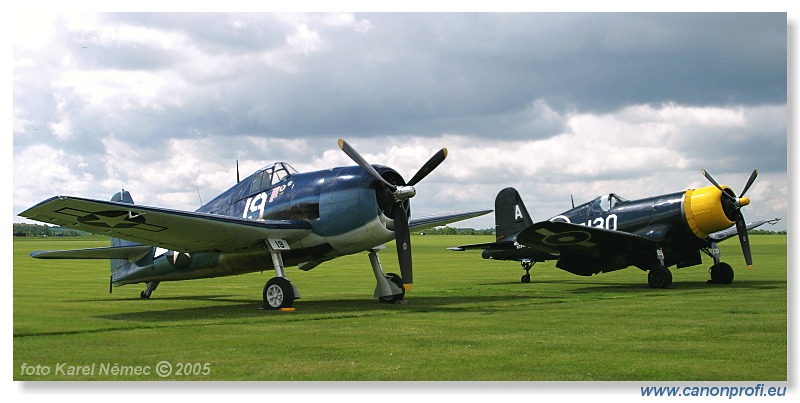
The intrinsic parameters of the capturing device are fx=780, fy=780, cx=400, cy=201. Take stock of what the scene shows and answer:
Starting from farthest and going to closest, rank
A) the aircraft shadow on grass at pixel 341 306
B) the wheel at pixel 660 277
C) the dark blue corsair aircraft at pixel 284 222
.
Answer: the wheel at pixel 660 277, the dark blue corsair aircraft at pixel 284 222, the aircraft shadow on grass at pixel 341 306

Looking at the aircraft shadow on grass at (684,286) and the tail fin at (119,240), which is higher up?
the tail fin at (119,240)

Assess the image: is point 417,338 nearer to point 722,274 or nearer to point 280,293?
point 280,293

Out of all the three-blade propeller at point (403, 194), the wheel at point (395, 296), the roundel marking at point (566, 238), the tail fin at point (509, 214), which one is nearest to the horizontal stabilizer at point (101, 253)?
the wheel at point (395, 296)

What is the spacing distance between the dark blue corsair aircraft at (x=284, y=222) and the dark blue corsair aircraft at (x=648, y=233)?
20.1 feet

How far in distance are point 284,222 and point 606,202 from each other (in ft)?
36.6

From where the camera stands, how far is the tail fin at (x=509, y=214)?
24516 millimetres

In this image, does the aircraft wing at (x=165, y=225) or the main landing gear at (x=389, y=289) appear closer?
the aircraft wing at (x=165, y=225)

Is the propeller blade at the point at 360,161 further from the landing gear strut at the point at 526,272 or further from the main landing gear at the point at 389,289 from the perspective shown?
the landing gear strut at the point at 526,272

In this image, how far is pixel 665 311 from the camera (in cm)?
1312

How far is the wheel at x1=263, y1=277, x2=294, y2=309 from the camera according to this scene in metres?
13.4

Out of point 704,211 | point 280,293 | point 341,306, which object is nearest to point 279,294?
point 280,293

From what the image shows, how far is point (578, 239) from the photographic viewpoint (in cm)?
1986

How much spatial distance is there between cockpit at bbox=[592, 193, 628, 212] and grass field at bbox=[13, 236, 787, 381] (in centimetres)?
507

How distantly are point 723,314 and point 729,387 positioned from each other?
229 inches
